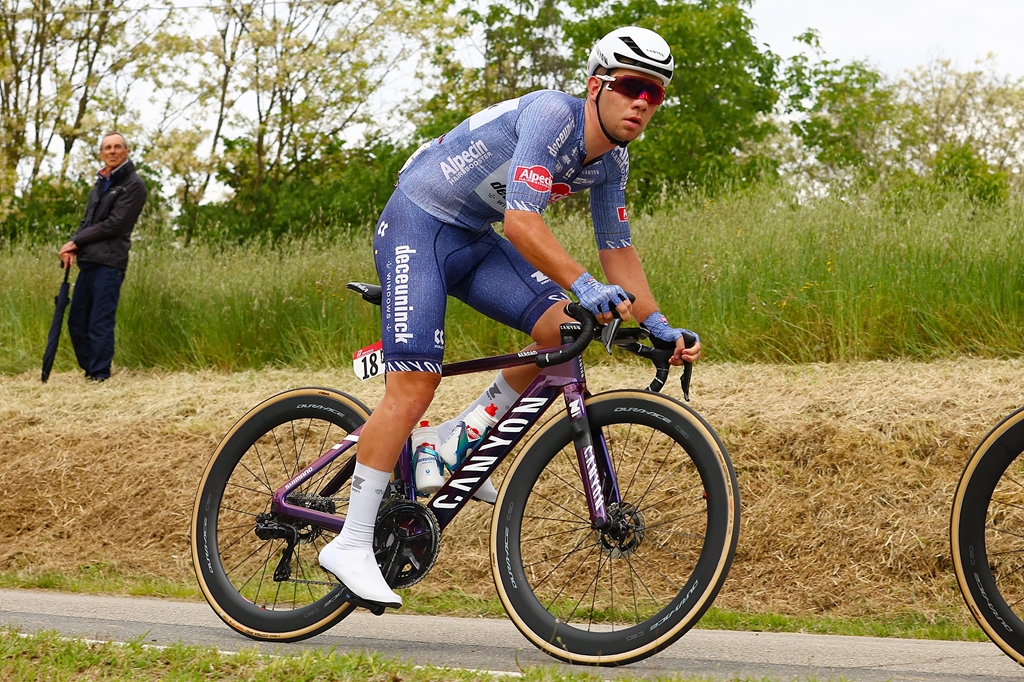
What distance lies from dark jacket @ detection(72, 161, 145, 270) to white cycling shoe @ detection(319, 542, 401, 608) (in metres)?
6.86

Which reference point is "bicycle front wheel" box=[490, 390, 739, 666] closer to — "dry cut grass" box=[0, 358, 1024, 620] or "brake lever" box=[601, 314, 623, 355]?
"brake lever" box=[601, 314, 623, 355]

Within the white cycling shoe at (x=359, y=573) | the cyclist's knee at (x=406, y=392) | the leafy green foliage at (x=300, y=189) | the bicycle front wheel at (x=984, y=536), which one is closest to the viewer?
the bicycle front wheel at (x=984, y=536)

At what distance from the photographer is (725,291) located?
9.17 metres

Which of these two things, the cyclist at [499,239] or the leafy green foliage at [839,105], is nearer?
the cyclist at [499,239]

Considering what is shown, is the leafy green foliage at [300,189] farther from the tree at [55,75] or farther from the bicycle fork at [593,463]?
the bicycle fork at [593,463]

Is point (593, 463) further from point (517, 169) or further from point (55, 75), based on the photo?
point (55, 75)

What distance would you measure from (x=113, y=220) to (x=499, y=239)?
6753 mm

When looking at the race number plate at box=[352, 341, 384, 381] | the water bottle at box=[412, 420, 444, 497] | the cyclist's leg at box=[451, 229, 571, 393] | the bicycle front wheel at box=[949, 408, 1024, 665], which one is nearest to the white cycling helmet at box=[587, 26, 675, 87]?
the cyclist's leg at box=[451, 229, 571, 393]

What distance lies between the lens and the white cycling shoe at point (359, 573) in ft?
13.1

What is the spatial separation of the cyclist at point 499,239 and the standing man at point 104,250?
658cm

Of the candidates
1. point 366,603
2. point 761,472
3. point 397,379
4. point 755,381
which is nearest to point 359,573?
point 366,603

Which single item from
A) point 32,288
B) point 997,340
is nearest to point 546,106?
point 997,340

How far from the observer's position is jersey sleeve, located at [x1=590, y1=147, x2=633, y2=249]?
417cm

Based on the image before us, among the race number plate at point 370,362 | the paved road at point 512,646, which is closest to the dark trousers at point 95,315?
the paved road at point 512,646
